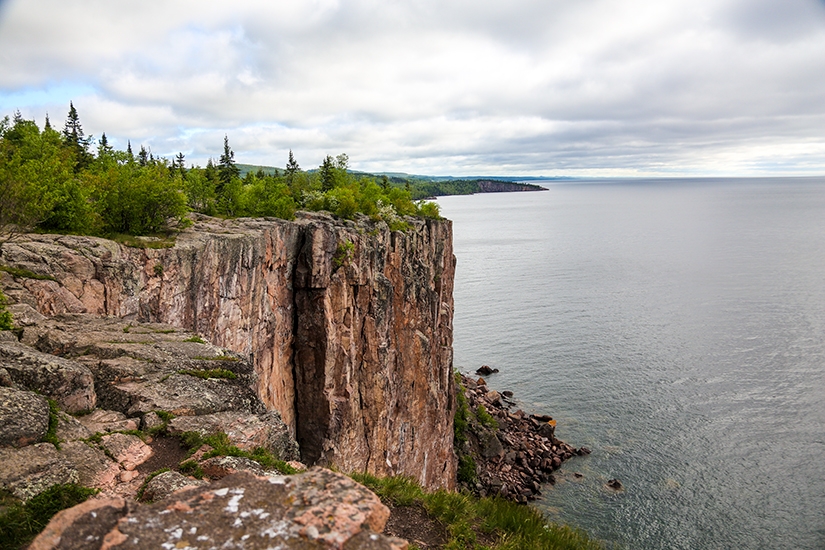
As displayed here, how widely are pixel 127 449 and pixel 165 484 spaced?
2.02 m

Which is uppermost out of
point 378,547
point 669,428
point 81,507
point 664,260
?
point 81,507

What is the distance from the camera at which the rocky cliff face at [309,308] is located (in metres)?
20.0

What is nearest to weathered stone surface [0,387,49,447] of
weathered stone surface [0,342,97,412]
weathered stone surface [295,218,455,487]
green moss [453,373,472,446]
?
weathered stone surface [0,342,97,412]

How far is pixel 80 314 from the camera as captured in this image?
670 inches

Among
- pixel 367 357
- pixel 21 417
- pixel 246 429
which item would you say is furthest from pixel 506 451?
pixel 21 417

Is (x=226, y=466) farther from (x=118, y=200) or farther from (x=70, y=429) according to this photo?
(x=118, y=200)

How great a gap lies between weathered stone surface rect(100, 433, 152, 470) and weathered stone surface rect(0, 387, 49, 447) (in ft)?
4.00

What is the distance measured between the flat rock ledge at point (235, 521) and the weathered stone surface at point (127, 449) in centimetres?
446

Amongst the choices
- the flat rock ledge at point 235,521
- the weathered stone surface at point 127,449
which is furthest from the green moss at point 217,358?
the flat rock ledge at point 235,521

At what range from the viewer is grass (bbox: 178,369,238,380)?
1462 cm

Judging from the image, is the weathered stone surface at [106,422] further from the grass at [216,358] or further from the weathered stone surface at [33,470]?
the grass at [216,358]

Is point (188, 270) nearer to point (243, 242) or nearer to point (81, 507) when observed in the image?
point (243, 242)

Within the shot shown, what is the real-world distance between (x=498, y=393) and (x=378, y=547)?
6378 centimetres

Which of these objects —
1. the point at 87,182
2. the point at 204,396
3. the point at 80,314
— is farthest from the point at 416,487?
the point at 87,182
